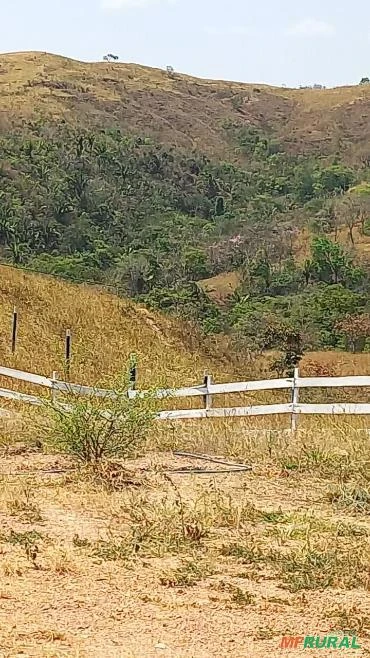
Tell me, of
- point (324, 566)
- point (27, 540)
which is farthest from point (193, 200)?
point (324, 566)

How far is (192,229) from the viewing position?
3012 inches

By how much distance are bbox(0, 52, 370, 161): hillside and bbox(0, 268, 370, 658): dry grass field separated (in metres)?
81.5

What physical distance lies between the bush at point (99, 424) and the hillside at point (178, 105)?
8176cm

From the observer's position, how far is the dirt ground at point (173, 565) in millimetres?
4598

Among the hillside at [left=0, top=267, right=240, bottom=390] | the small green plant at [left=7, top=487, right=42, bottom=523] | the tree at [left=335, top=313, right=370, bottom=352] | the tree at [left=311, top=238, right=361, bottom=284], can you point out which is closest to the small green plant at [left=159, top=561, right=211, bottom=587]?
the small green plant at [left=7, top=487, right=42, bottom=523]

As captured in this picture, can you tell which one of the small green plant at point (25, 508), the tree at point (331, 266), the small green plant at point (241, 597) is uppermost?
the tree at point (331, 266)

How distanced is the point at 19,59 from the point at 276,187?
4567 centimetres

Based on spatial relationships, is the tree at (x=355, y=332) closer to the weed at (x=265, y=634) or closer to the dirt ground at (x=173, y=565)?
the dirt ground at (x=173, y=565)

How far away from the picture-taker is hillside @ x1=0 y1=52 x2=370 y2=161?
102312 mm

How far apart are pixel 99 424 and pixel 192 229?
6844 centimetres

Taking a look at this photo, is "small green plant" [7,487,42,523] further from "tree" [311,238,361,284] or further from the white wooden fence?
"tree" [311,238,361,284]

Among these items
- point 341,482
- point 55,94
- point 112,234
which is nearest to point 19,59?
point 55,94

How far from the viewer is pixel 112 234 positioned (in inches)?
2657

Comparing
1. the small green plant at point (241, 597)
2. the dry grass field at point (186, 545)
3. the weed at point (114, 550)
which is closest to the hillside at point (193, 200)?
the dry grass field at point (186, 545)
